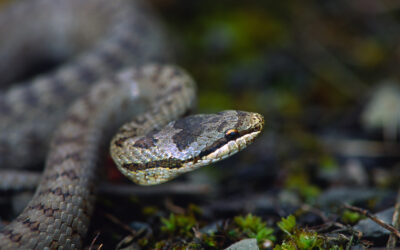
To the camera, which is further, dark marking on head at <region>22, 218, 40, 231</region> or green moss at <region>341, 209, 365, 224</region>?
green moss at <region>341, 209, 365, 224</region>

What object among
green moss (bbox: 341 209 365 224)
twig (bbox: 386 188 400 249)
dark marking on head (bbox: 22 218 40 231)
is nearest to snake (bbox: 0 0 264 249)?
dark marking on head (bbox: 22 218 40 231)

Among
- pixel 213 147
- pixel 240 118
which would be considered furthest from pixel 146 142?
pixel 240 118

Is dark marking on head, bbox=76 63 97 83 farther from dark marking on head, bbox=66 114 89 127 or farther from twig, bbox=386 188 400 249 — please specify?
twig, bbox=386 188 400 249

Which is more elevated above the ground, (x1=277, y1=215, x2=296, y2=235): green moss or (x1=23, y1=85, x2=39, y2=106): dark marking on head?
(x1=23, y1=85, x2=39, y2=106): dark marking on head

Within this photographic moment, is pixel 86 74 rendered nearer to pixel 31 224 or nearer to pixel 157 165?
pixel 157 165

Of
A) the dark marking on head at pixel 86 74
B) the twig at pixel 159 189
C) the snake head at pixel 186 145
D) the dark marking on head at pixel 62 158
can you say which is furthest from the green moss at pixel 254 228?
the dark marking on head at pixel 86 74

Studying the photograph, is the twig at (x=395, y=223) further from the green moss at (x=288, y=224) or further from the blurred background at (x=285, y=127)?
the green moss at (x=288, y=224)

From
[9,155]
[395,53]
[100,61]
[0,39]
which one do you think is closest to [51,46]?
[0,39]
